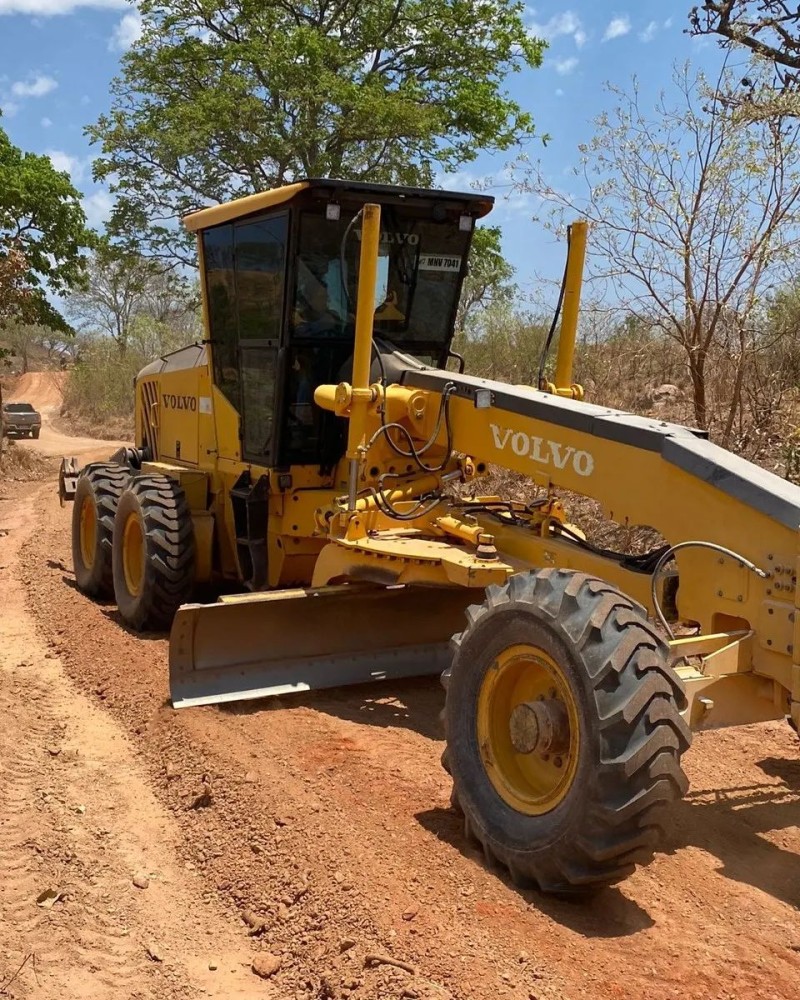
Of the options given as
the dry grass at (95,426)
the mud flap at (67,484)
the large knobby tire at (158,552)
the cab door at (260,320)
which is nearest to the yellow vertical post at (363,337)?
the cab door at (260,320)

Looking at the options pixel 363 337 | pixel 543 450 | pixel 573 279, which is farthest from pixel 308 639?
pixel 573 279

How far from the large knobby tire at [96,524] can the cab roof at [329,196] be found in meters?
2.12

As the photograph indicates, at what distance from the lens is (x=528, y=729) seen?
3.63 m

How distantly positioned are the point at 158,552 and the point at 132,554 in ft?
2.54

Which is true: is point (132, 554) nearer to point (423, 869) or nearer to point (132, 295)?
point (423, 869)

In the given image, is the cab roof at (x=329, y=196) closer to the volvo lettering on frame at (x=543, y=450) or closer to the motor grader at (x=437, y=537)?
the motor grader at (x=437, y=537)

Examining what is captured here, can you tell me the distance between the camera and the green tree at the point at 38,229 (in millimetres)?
19062

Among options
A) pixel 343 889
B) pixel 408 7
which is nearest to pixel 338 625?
pixel 343 889

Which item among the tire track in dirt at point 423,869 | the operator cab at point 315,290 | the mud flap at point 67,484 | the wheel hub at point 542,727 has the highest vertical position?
the operator cab at point 315,290

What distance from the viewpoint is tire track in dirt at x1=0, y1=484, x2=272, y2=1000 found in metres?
3.24

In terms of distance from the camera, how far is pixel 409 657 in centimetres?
605

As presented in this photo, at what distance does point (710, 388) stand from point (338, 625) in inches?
203

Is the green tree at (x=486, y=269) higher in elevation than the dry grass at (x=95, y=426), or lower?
higher

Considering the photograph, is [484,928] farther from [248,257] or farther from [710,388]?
[710,388]
